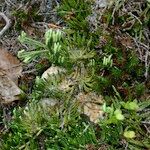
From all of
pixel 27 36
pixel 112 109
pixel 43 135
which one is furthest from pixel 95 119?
pixel 27 36

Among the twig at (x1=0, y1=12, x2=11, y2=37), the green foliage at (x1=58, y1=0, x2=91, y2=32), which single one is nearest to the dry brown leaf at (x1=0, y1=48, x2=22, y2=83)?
the twig at (x1=0, y1=12, x2=11, y2=37)

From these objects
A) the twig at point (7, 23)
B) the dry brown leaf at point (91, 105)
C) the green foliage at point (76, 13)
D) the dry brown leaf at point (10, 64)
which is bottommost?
the dry brown leaf at point (91, 105)

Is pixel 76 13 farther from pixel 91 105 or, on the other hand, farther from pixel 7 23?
pixel 91 105

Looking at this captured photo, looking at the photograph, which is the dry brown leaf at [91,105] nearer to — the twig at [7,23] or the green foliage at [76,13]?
the green foliage at [76,13]

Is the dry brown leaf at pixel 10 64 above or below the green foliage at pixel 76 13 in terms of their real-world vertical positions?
below

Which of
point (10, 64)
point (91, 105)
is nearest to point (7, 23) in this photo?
point (10, 64)

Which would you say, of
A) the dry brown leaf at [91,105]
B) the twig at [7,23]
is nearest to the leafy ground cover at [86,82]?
the dry brown leaf at [91,105]

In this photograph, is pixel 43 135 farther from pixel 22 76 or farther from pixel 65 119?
pixel 22 76
